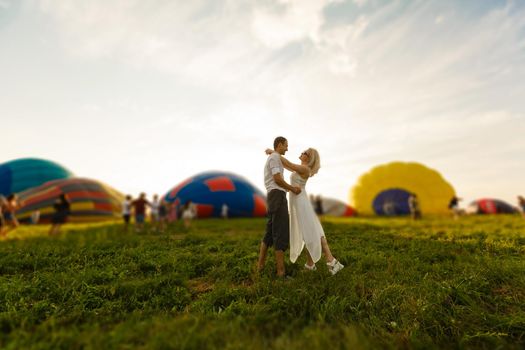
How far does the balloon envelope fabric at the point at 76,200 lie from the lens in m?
21.2

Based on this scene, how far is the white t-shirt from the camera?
486 centimetres

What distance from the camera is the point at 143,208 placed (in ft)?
44.8

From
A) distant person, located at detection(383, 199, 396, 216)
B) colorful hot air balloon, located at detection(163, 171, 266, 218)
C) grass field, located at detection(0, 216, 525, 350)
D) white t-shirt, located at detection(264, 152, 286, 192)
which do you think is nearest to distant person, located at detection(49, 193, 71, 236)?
grass field, located at detection(0, 216, 525, 350)

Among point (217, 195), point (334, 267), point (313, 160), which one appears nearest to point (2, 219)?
point (217, 195)

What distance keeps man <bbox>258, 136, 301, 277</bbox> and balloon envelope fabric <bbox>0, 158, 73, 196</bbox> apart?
26936mm

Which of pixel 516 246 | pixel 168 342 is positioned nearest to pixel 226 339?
pixel 168 342

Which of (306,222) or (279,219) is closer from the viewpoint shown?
(279,219)

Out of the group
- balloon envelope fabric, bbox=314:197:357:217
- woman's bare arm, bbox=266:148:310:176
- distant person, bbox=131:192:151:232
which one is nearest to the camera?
woman's bare arm, bbox=266:148:310:176

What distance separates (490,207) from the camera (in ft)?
99.2

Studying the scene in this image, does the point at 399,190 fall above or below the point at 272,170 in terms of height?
above

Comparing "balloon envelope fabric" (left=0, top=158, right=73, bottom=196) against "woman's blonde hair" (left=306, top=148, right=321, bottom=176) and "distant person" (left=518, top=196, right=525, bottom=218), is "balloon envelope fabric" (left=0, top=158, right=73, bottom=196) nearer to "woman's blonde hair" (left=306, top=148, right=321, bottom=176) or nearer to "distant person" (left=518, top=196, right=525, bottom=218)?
"woman's blonde hair" (left=306, top=148, right=321, bottom=176)

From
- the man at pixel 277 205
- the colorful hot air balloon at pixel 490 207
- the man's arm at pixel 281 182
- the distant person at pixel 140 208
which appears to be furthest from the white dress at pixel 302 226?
the colorful hot air balloon at pixel 490 207

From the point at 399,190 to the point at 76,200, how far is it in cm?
2696

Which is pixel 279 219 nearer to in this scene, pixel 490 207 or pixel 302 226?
pixel 302 226
